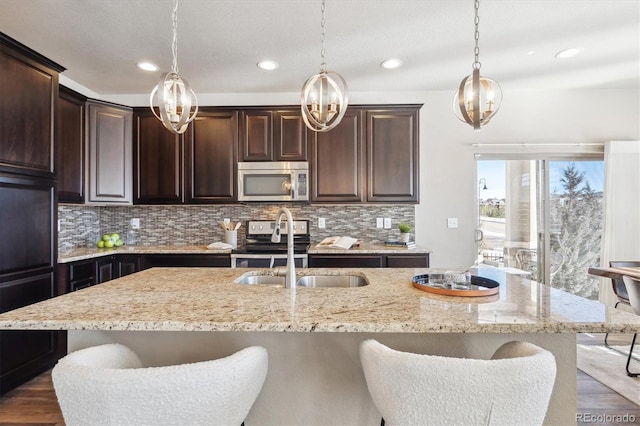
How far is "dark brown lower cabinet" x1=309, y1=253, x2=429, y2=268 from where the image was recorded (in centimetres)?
308

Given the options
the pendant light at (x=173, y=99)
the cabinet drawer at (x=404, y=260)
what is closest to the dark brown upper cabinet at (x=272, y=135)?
the cabinet drawer at (x=404, y=260)

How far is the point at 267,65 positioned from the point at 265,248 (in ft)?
5.78

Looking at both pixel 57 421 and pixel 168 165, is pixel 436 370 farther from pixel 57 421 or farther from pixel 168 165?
pixel 168 165

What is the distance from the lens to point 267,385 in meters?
1.36

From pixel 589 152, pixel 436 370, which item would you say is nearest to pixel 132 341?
pixel 436 370

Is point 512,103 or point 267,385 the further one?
point 512,103

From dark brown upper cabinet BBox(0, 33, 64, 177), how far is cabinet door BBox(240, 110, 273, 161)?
1.54 m

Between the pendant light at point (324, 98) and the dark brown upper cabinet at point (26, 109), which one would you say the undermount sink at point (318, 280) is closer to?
the pendant light at point (324, 98)

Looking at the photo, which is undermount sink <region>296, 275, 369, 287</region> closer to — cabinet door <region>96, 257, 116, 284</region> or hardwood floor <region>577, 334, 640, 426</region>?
hardwood floor <region>577, 334, 640, 426</region>

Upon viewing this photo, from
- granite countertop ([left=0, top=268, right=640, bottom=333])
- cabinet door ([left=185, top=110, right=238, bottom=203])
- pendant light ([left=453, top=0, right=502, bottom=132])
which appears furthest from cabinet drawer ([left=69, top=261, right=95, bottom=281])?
pendant light ([left=453, top=0, right=502, bottom=132])

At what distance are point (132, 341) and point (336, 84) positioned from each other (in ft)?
5.10

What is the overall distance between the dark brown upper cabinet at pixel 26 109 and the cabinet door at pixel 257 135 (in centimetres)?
154

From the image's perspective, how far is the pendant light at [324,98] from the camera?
1.73m

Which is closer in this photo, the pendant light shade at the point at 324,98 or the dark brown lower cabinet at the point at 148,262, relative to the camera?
the pendant light shade at the point at 324,98
